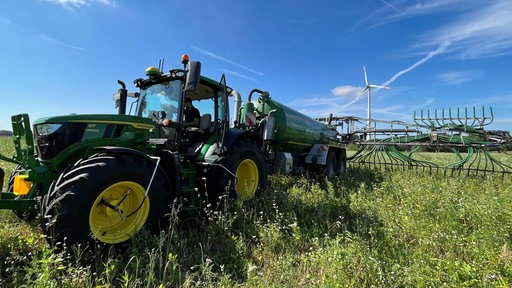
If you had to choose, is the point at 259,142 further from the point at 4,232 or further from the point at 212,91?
the point at 4,232

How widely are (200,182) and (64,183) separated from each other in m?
2.24

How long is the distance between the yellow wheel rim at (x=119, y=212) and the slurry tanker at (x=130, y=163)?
0.4 inches

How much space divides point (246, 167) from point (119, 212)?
286cm

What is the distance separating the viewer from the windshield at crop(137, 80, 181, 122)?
4.62 metres

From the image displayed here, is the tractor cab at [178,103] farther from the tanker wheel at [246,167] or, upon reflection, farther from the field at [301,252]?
the field at [301,252]

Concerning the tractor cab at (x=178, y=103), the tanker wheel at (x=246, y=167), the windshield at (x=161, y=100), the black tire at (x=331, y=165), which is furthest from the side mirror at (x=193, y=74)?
the black tire at (x=331, y=165)

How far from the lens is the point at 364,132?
12555mm

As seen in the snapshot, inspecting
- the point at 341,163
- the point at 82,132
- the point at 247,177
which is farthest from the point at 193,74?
the point at 341,163

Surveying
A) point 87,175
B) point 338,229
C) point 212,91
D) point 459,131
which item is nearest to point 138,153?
point 87,175

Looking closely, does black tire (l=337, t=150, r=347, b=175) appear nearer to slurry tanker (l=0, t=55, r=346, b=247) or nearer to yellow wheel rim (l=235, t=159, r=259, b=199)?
slurry tanker (l=0, t=55, r=346, b=247)

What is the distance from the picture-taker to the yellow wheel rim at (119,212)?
310cm

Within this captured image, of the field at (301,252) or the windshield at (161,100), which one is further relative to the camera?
the windshield at (161,100)

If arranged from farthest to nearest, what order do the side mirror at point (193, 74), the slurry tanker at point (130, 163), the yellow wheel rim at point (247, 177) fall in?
the yellow wheel rim at point (247, 177)
the side mirror at point (193, 74)
the slurry tanker at point (130, 163)

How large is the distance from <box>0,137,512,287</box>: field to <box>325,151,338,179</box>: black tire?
4394 millimetres
